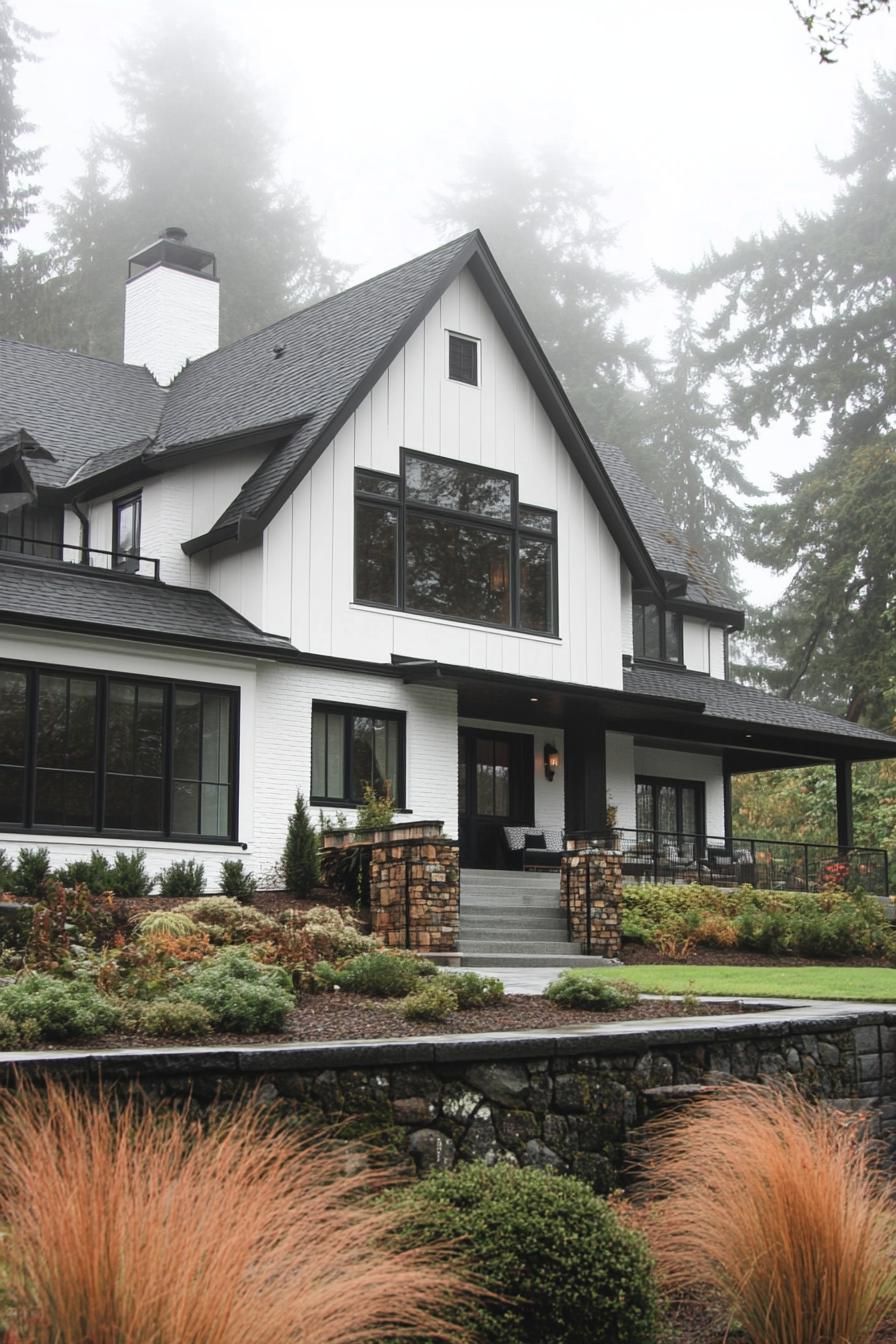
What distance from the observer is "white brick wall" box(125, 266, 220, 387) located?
87.5 ft

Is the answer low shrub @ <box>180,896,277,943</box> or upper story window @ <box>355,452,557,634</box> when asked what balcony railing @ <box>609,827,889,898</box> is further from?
low shrub @ <box>180,896,277,943</box>

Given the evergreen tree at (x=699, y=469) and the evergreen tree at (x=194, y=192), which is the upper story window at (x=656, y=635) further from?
the evergreen tree at (x=194, y=192)

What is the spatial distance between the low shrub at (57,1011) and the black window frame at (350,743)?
36.9 ft

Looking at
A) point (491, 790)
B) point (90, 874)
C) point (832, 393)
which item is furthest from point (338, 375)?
point (832, 393)

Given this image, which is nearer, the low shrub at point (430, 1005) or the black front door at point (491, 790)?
the low shrub at point (430, 1005)

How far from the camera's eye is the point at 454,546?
21.7 meters

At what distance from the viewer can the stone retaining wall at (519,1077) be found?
6.30 meters

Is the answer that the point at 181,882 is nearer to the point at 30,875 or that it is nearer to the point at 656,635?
the point at 30,875

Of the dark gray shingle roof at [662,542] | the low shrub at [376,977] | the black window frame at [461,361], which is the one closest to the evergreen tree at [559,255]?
the dark gray shingle roof at [662,542]

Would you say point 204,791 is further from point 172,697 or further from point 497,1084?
point 497,1084

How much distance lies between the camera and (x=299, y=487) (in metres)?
19.9

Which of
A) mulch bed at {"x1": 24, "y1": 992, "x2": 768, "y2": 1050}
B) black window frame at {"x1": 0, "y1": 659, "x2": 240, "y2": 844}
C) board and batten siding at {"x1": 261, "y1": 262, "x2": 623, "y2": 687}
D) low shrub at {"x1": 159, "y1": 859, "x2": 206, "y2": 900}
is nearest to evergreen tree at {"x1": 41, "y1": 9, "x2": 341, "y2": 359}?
board and batten siding at {"x1": 261, "y1": 262, "x2": 623, "y2": 687}

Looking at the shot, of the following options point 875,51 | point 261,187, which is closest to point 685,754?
point 875,51

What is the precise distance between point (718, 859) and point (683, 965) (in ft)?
25.1
